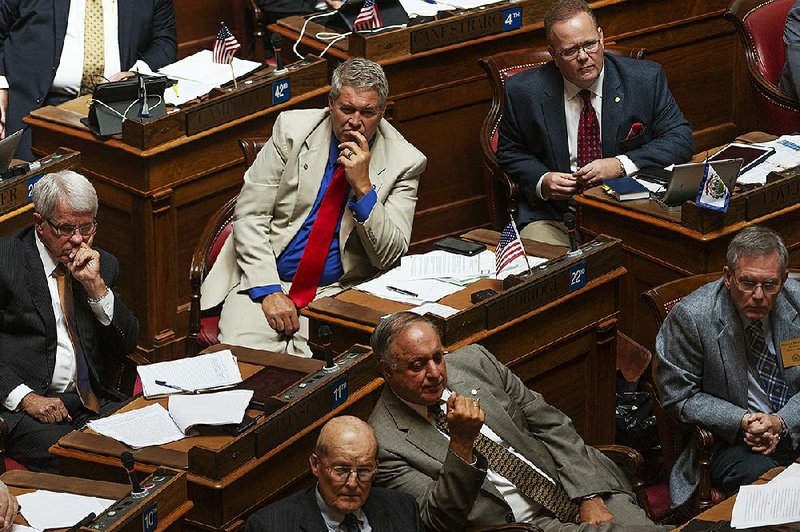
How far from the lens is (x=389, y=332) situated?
12.8ft

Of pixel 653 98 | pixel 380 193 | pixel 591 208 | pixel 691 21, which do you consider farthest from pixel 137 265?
pixel 691 21

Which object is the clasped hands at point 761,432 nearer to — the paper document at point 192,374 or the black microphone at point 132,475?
the paper document at point 192,374

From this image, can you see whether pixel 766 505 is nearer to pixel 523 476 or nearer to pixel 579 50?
pixel 523 476

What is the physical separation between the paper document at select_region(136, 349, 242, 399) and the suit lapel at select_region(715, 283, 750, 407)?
136cm

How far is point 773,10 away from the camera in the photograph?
6.32 metres

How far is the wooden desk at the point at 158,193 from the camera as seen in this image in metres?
5.31

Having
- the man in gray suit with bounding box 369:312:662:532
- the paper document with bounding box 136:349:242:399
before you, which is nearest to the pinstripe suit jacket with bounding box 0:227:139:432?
the paper document with bounding box 136:349:242:399

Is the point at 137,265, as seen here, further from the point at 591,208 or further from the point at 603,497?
the point at 603,497

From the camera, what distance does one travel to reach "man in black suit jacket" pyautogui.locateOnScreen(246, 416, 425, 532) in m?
3.53

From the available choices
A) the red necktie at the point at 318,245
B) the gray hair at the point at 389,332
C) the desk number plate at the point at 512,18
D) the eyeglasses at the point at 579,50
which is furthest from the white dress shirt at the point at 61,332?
the desk number plate at the point at 512,18

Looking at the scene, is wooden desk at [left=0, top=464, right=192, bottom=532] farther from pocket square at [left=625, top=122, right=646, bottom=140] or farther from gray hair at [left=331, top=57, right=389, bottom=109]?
pocket square at [left=625, top=122, right=646, bottom=140]

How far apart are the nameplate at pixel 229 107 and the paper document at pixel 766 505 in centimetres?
247

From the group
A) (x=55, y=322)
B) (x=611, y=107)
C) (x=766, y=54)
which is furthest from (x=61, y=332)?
(x=766, y=54)

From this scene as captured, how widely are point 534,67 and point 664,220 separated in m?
1.09
